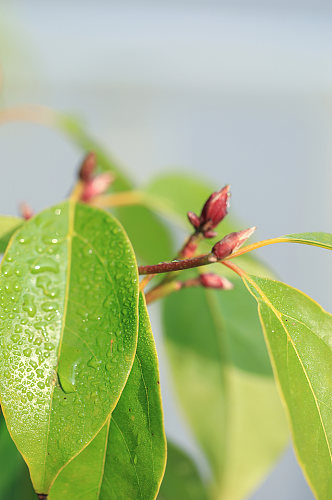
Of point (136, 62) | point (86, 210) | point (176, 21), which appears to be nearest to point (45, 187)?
point (136, 62)

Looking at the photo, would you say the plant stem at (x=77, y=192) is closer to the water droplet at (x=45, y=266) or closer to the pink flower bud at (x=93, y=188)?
the pink flower bud at (x=93, y=188)

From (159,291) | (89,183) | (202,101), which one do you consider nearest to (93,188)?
(89,183)

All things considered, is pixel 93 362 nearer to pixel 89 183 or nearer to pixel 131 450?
pixel 131 450

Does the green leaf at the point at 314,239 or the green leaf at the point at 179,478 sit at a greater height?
the green leaf at the point at 314,239

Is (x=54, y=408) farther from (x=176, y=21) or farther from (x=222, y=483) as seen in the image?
(x=176, y=21)

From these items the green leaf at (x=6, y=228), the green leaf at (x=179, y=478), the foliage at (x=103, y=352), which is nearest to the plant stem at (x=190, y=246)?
the foliage at (x=103, y=352)

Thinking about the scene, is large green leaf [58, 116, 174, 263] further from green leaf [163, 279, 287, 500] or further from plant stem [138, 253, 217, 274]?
plant stem [138, 253, 217, 274]
